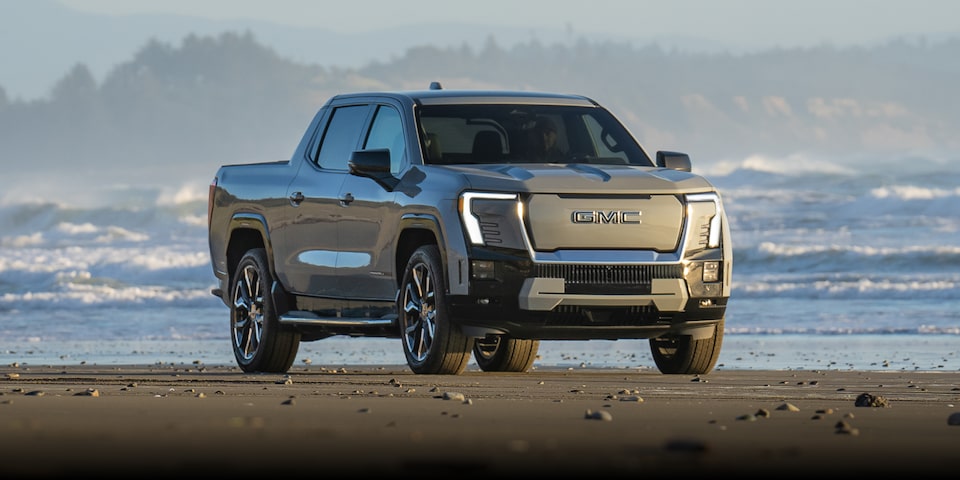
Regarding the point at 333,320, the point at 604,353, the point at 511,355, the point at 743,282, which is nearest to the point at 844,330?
the point at 604,353

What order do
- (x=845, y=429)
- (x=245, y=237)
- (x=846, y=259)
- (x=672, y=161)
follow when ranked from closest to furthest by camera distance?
1. (x=845, y=429)
2. (x=672, y=161)
3. (x=245, y=237)
4. (x=846, y=259)

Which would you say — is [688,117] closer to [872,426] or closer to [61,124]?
[61,124]

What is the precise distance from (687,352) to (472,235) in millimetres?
1911

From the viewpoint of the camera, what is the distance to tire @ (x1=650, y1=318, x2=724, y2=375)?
1148 centimetres

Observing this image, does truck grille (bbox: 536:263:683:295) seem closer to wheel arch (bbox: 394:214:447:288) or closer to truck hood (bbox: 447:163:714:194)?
truck hood (bbox: 447:163:714:194)

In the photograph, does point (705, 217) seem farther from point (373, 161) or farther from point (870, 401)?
point (870, 401)

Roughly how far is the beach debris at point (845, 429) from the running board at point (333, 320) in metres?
4.78

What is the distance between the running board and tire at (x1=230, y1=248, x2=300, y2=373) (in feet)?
0.61

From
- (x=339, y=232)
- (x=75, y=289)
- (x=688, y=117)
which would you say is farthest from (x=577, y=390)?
(x=688, y=117)

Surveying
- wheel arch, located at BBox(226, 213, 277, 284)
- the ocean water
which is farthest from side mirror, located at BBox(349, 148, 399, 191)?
the ocean water

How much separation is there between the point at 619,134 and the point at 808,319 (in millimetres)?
10096

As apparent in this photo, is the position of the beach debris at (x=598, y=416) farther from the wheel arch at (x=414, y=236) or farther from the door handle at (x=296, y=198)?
the door handle at (x=296, y=198)

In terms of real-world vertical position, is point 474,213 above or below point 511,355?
above

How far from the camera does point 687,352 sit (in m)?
11.6
